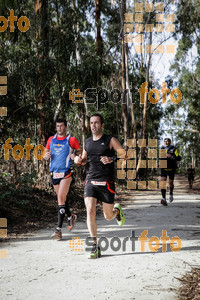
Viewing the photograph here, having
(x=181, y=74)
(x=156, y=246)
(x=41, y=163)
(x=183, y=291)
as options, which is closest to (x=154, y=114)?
(x=181, y=74)

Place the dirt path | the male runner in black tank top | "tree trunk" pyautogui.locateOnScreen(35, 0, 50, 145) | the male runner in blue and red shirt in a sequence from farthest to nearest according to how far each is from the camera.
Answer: "tree trunk" pyautogui.locateOnScreen(35, 0, 50, 145), the male runner in blue and red shirt, the male runner in black tank top, the dirt path

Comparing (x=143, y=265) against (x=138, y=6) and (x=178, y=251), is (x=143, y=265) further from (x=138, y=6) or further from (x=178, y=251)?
(x=138, y=6)

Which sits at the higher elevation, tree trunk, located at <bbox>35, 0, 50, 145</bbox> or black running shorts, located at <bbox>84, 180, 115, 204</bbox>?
tree trunk, located at <bbox>35, 0, 50, 145</bbox>

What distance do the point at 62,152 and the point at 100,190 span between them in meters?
1.53

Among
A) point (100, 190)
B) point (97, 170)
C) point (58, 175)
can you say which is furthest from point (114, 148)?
point (58, 175)

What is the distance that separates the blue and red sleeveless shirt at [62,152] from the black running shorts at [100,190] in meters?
1.33

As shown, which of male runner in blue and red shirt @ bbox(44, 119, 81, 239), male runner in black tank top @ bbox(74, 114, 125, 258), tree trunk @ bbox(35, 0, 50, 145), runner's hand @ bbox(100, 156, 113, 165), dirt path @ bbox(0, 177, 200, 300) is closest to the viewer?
dirt path @ bbox(0, 177, 200, 300)

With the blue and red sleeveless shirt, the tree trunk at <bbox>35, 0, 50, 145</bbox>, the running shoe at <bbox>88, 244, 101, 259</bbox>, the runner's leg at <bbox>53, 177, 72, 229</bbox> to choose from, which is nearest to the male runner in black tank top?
the running shoe at <bbox>88, 244, 101, 259</bbox>

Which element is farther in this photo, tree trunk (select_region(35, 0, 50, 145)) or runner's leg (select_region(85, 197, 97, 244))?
tree trunk (select_region(35, 0, 50, 145))

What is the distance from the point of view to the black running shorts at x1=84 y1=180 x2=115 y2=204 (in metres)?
4.95

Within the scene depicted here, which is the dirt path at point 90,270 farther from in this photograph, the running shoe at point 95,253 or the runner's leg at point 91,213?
the runner's leg at point 91,213

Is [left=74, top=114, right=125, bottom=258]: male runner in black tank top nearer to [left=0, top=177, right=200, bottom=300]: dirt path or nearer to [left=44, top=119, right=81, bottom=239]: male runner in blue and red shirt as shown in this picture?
[left=0, top=177, right=200, bottom=300]: dirt path

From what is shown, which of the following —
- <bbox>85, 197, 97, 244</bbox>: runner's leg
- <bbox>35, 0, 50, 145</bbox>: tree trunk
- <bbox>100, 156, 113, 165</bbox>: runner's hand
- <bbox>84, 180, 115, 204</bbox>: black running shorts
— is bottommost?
<bbox>85, 197, 97, 244</bbox>: runner's leg

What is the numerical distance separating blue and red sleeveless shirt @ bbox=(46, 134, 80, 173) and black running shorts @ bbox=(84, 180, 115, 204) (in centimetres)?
133
